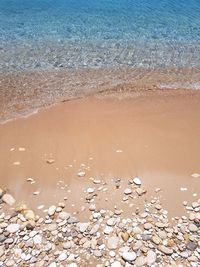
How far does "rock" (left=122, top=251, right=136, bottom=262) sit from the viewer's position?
16.1 feet

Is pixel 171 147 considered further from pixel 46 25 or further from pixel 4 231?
pixel 46 25

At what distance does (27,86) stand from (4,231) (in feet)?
18.8

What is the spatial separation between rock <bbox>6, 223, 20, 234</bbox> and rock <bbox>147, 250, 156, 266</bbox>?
2.00m

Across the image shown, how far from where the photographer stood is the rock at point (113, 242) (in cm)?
509

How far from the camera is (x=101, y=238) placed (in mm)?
5223

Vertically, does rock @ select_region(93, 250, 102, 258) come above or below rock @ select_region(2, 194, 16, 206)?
below

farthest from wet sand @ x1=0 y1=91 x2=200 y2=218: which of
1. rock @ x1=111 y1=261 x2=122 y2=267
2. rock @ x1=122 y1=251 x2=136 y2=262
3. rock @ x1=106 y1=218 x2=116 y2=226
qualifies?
rock @ x1=111 y1=261 x2=122 y2=267

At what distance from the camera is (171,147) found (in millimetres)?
7215

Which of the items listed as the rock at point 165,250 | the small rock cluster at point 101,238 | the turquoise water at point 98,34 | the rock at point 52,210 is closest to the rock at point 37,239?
the small rock cluster at point 101,238

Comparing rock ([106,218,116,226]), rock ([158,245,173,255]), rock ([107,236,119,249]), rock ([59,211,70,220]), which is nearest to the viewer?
rock ([158,245,173,255])

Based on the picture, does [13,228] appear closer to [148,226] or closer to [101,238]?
[101,238]

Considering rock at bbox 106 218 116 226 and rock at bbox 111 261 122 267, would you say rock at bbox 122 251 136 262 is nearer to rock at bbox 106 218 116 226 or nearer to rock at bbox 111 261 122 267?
rock at bbox 111 261 122 267

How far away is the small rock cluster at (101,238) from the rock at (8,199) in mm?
176

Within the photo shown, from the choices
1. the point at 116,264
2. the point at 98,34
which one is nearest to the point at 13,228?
the point at 116,264
